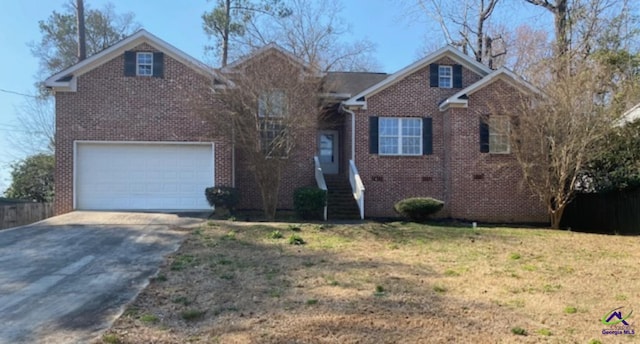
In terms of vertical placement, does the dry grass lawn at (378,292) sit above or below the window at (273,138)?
below

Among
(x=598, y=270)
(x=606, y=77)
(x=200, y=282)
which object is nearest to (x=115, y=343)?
(x=200, y=282)

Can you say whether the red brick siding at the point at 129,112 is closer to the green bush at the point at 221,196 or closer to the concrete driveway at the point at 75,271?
the green bush at the point at 221,196

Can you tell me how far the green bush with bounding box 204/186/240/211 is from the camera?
47.4 feet

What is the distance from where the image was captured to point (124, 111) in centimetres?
1488

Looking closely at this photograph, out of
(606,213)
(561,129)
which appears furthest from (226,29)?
(606,213)

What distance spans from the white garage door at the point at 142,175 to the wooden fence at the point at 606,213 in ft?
43.3

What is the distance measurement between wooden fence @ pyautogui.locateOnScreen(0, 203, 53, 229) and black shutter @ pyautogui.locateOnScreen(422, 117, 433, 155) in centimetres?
1513

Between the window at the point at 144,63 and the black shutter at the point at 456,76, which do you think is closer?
the window at the point at 144,63

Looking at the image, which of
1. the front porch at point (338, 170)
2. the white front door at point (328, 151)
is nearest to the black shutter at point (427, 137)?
the front porch at point (338, 170)

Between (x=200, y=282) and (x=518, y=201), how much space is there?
1305 centimetres

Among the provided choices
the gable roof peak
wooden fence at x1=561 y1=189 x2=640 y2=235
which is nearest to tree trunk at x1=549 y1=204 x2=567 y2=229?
wooden fence at x1=561 y1=189 x2=640 y2=235

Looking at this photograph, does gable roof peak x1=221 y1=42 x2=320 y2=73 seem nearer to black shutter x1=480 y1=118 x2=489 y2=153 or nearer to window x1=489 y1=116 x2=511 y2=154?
black shutter x1=480 y1=118 x2=489 y2=153

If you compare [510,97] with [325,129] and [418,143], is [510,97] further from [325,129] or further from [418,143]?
[325,129]

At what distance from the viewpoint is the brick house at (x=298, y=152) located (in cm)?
1475
